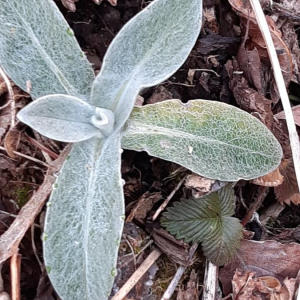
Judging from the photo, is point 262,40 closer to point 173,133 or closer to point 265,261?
point 173,133

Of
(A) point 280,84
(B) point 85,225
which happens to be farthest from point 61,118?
(A) point 280,84

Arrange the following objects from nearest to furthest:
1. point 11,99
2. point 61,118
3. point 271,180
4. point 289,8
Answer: point 61,118 → point 11,99 → point 271,180 → point 289,8

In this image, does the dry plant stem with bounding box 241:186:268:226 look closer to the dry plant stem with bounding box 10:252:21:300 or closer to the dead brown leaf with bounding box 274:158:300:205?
the dead brown leaf with bounding box 274:158:300:205

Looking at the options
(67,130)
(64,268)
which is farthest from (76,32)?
(64,268)

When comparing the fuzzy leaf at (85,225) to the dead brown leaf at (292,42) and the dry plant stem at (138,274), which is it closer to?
the dry plant stem at (138,274)

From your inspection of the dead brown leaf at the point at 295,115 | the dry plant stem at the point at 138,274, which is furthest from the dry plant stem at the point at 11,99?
the dead brown leaf at the point at 295,115

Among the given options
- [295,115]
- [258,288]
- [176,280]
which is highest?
[295,115]

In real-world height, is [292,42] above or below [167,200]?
above

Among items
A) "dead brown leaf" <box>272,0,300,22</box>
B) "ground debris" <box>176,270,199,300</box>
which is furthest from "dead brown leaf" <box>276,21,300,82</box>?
"ground debris" <box>176,270,199,300</box>
